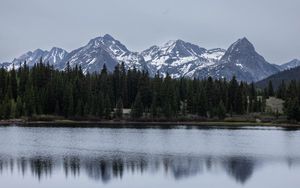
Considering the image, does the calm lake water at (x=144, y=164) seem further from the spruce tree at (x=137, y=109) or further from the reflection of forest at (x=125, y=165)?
the spruce tree at (x=137, y=109)

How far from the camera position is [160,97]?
194 m

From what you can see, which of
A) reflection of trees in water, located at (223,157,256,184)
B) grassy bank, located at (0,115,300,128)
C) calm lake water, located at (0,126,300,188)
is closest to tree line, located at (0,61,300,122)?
grassy bank, located at (0,115,300,128)

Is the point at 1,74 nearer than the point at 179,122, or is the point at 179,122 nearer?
the point at 179,122

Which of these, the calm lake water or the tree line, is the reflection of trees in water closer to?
the calm lake water

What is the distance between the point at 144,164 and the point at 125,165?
2.60 metres

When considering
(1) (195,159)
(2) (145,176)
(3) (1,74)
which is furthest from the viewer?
(3) (1,74)

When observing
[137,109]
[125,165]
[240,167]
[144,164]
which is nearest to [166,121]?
[137,109]

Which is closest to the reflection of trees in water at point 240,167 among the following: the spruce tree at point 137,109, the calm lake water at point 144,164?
the calm lake water at point 144,164

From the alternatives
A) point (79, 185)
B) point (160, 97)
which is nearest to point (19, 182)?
point (79, 185)

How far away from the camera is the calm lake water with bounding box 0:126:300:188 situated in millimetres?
51656

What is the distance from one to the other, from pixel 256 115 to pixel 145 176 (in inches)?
5767

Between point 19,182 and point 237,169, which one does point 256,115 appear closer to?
point 237,169

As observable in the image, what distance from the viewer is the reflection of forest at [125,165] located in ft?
184

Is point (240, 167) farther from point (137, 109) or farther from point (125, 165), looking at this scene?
point (137, 109)
